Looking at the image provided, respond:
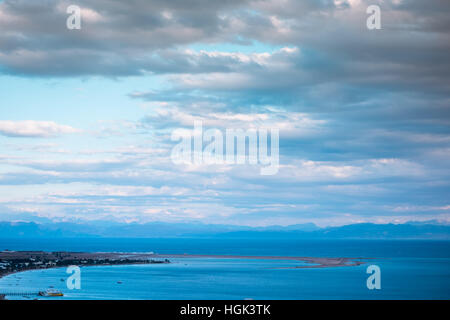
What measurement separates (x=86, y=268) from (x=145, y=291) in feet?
176

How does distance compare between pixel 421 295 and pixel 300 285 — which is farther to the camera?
pixel 300 285

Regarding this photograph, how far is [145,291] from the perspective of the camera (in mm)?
95688

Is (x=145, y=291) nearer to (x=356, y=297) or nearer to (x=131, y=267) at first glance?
(x=356, y=297)

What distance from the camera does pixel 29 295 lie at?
284ft
